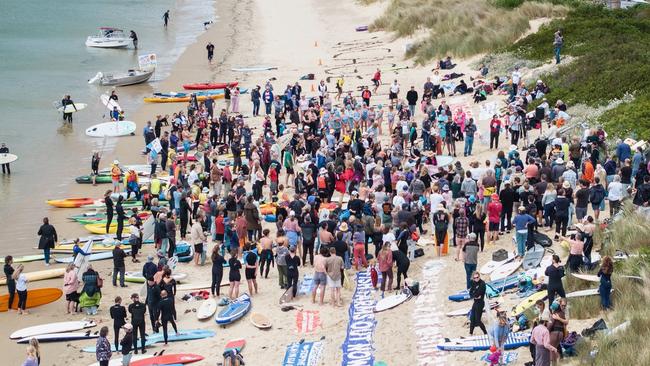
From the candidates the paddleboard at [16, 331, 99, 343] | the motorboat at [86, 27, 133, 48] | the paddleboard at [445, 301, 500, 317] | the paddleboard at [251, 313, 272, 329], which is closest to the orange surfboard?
the paddleboard at [16, 331, 99, 343]

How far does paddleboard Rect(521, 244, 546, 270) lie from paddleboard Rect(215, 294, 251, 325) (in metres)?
5.79

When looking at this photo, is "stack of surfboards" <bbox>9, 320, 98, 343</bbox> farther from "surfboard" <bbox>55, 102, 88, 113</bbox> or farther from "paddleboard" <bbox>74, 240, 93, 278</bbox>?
"surfboard" <bbox>55, 102, 88, 113</bbox>

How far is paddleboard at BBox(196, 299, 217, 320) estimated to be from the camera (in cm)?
2044

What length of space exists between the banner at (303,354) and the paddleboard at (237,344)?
92 centimetres

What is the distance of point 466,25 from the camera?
1892 inches

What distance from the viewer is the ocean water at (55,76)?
3164cm

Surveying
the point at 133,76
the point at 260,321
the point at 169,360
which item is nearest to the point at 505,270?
the point at 260,321

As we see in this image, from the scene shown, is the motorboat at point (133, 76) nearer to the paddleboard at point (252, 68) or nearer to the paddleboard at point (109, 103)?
the paddleboard at point (252, 68)

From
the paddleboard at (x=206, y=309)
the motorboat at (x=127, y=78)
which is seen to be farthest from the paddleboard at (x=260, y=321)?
the motorboat at (x=127, y=78)

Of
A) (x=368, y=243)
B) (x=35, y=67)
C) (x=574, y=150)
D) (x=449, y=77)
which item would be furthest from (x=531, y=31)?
(x=35, y=67)

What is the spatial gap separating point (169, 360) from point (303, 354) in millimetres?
2556

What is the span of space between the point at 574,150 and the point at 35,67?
38.3m

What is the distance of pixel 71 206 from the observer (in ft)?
96.3

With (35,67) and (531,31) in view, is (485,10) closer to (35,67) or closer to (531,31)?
(531,31)
